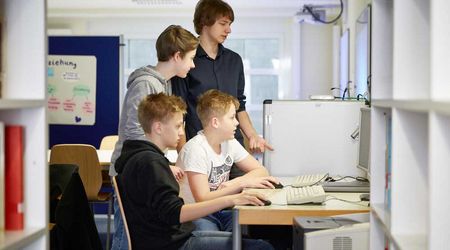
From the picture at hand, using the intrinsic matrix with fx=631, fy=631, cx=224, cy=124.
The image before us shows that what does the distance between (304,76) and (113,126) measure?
2.73 m

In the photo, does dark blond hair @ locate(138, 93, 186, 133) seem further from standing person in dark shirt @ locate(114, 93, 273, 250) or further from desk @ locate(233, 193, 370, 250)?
desk @ locate(233, 193, 370, 250)

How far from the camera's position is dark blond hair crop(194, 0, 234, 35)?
2.99 meters

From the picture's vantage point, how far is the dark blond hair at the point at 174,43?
2.71 metres

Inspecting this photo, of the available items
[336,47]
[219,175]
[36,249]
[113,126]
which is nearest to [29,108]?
[36,249]

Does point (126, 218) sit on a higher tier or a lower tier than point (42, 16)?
lower

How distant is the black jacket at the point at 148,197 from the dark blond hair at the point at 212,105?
0.53 meters

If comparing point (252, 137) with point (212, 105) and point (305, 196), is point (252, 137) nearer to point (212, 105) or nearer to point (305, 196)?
point (212, 105)

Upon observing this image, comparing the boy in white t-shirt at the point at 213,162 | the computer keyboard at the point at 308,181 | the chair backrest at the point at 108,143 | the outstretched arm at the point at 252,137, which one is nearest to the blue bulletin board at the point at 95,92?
the chair backrest at the point at 108,143

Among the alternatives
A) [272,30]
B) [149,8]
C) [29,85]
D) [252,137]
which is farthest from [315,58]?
[29,85]

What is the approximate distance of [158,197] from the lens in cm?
212

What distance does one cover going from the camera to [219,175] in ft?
9.01

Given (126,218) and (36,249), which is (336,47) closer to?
(126,218)

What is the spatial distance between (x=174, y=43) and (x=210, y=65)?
403 mm

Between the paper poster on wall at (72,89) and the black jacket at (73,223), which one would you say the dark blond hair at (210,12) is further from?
the paper poster on wall at (72,89)
